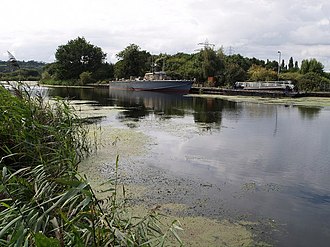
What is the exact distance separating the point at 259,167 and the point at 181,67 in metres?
→ 40.3

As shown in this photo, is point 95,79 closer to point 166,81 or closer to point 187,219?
point 166,81

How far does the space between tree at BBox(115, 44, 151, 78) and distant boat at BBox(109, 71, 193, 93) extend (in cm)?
793

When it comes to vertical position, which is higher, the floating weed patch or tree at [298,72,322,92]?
tree at [298,72,322,92]

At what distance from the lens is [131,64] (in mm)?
51875

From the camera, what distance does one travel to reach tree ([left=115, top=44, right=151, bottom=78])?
51.8 m

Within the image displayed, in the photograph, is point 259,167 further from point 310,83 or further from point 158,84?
point 158,84

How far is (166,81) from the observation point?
1430 inches

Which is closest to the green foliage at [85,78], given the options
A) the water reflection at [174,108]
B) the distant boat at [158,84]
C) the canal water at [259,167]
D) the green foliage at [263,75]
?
the distant boat at [158,84]

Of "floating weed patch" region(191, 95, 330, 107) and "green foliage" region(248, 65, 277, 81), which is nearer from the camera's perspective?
"floating weed patch" region(191, 95, 330, 107)

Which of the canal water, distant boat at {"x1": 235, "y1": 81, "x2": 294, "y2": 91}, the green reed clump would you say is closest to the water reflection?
the canal water

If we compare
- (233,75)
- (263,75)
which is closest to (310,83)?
(263,75)

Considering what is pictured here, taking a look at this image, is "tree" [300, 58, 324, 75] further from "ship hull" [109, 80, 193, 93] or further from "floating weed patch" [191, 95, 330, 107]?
"floating weed patch" [191, 95, 330, 107]

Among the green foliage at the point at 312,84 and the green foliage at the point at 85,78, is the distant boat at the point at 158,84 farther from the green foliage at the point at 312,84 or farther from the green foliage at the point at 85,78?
the green foliage at the point at 85,78

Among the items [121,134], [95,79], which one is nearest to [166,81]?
[95,79]
